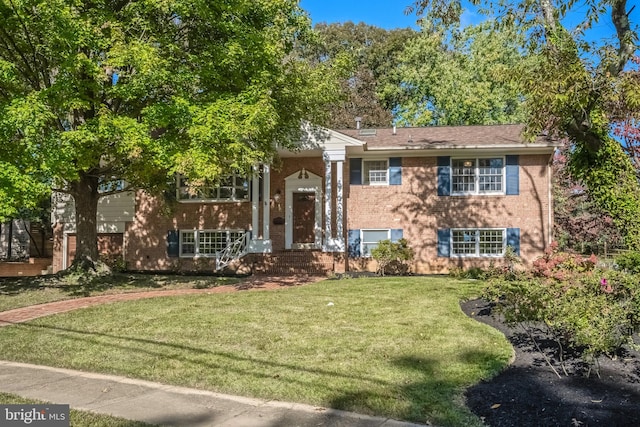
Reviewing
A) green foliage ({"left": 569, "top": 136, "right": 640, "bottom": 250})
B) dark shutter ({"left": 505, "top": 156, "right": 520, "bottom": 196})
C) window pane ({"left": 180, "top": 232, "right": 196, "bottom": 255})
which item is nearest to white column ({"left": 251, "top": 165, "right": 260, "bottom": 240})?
window pane ({"left": 180, "top": 232, "right": 196, "bottom": 255})

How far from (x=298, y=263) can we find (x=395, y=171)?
489 cm

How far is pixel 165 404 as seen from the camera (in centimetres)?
466

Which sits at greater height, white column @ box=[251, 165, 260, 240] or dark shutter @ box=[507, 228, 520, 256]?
white column @ box=[251, 165, 260, 240]

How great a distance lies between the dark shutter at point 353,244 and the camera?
57.7 ft

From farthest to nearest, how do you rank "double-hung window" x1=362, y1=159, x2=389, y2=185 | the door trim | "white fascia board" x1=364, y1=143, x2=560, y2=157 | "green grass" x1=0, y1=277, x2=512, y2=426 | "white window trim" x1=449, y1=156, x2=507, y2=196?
"double-hung window" x1=362, y1=159, x2=389, y2=185 < the door trim < "white window trim" x1=449, y1=156, x2=507, y2=196 < "white fascia board" x1=364, y1=143, x2=560, y2=157 < "green grass" x1=0, y1=277, x2=512, y2=426

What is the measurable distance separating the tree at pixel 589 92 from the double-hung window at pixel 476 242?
25.4ft

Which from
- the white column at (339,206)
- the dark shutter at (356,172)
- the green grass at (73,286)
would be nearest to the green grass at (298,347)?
the green grass at (73,286)

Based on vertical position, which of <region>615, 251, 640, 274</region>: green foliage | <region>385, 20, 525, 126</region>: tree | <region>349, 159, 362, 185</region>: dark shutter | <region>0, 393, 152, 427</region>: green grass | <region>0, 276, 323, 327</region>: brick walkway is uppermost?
<region>385, 20, 525, 126</region>: tree

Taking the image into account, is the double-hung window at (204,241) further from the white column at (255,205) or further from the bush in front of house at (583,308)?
the bush in front of house at (583,308)

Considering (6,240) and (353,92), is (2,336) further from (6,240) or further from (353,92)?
(353,92)

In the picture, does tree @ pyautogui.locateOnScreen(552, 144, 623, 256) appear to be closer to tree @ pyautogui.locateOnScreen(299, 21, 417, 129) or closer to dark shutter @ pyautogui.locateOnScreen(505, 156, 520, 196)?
dark shutter @ pyautogui.locateOnScreen(505, 156, 520, 196)

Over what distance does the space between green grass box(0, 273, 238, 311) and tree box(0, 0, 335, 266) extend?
283cm

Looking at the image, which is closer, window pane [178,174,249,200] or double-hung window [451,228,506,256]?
double-hung window [451,228,506,256]

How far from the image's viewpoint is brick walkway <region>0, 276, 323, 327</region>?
944cm
